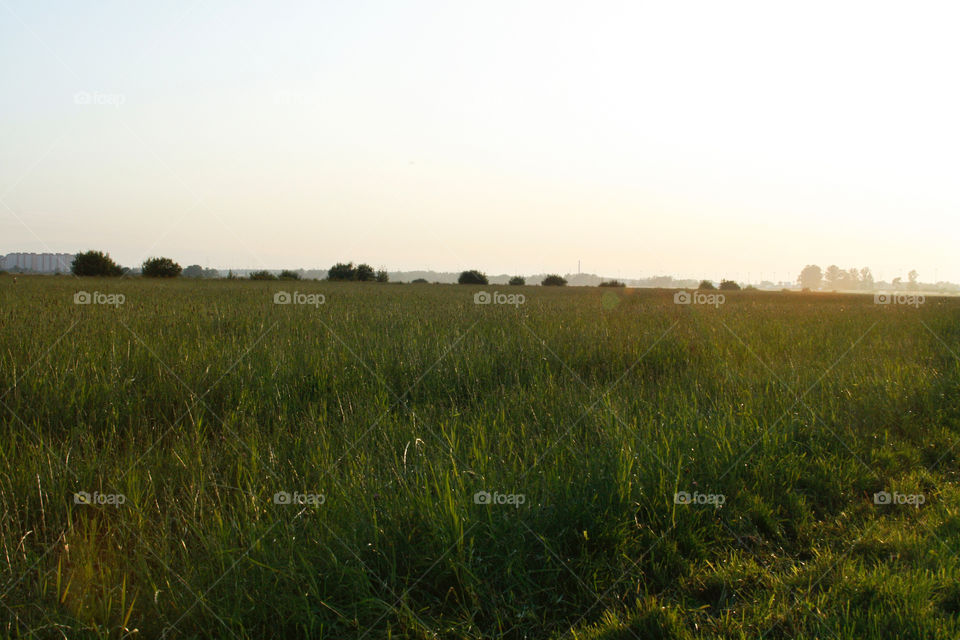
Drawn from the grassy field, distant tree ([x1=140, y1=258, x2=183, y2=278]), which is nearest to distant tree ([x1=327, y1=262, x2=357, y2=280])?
distant tree ([x1=140, y1=258, x2=183, y2=278])

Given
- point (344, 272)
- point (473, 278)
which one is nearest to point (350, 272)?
point (344, 272)

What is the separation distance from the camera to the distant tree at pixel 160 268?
39531 millimetres

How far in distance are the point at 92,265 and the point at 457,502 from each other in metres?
49.3

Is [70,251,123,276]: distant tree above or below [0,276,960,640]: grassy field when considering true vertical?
above

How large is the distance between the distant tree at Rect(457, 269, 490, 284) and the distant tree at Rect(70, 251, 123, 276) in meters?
33.8

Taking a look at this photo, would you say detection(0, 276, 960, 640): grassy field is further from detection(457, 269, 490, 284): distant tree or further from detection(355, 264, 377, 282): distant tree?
detection(457, 269, 490, 284): distant tree

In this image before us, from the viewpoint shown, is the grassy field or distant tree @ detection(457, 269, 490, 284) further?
distant tree @ detection(457, 269, 490, 284)

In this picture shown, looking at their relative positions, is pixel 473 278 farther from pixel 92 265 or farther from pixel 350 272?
pixel 92 265

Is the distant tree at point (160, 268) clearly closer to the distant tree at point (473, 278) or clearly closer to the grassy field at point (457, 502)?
the distant tree at point (473, 278)

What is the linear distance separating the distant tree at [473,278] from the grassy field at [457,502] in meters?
54.5

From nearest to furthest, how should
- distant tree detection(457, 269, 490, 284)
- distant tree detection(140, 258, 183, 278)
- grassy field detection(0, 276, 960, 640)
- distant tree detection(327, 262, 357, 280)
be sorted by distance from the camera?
grassy field detection(0, 276, 960, 640) → distant tree detection(140, 258, 183, 278) → distant tree detection(327, 262, 357, 280) → distant tree detection(457, 269, 490, 284)

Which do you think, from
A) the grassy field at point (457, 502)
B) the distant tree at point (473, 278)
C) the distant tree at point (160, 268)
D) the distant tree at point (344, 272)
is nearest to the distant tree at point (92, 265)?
the distant tree at point (160, 268)

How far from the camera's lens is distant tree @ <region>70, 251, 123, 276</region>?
40.9 m

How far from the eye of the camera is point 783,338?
9.28 metres
